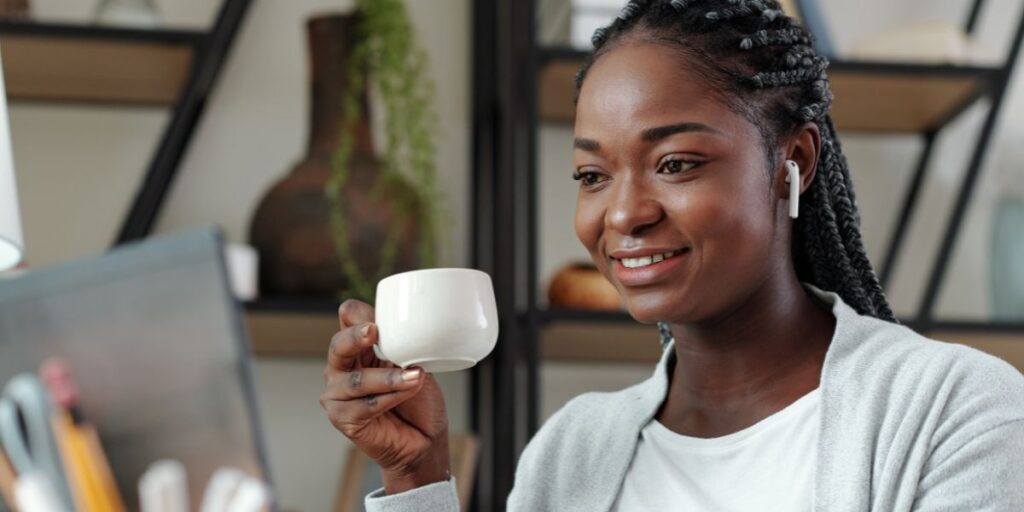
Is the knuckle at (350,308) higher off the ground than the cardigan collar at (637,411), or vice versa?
the knuckle at (350,308)

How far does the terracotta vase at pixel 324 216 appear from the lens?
2287mm

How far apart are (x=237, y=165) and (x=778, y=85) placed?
1.54 metres

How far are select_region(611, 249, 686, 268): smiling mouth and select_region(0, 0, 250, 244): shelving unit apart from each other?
1.36 m

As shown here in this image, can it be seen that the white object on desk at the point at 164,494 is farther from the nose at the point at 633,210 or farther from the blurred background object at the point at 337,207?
the blurred background object at the point at 337,207

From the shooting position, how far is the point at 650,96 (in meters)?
1.11

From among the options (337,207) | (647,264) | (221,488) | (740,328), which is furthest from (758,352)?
(337,207)

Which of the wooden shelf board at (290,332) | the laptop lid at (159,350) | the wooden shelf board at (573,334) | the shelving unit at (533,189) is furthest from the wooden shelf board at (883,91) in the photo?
the laptop lid at (159,350)

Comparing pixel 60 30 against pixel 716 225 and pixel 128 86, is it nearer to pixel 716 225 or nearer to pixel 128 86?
pixel 128 86

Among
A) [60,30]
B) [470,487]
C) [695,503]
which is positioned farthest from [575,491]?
[60,30]

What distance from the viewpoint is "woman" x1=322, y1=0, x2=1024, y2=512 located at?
3.38 ft

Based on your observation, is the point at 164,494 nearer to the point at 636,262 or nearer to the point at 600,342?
the point at 636,262

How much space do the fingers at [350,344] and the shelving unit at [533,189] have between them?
118cm

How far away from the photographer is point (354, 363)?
108cm

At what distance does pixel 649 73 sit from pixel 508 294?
115 cm
